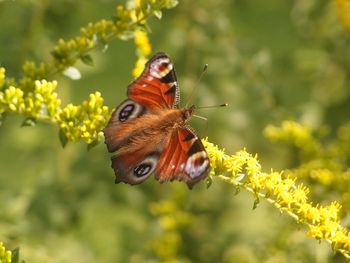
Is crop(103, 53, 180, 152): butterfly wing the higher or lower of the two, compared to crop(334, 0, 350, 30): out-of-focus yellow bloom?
lower

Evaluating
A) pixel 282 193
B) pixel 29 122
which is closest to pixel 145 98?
pixel 29 122

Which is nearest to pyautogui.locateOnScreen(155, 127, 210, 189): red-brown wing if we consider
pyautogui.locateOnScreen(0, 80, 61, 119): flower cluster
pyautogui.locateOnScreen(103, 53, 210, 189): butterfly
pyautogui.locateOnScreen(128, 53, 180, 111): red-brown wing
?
pyautogui.locateOnScreen(103, 53, 210, 189): butterfly

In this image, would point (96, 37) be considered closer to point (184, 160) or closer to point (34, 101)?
point (34, 101)

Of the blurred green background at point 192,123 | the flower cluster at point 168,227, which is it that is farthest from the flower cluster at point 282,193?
the flower cluster at point 168,227

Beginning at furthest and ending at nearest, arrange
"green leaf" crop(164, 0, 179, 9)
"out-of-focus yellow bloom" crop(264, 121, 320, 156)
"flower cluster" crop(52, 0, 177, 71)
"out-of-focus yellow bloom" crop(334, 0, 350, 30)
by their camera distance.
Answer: "out-of-focus yellow bloom" crop(334, 0, 350, 30) < "out-of-focus yellow bloom" crop(264, 121, 320, 156) < "flower cluster" crop(52, 0, 177, 71) < "green leaf" crop(164, 0, 179, 9)

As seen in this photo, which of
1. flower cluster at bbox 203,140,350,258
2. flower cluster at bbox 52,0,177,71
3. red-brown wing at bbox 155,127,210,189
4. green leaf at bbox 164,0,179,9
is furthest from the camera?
flower cluster at bbox 52,0,177,71

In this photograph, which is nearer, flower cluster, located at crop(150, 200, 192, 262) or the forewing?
the forewing

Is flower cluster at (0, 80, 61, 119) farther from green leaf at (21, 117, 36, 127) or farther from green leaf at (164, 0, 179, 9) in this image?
green leaf at (164, 0, 179, 9)

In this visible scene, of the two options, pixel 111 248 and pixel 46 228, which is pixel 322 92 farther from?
pixel 46 228
